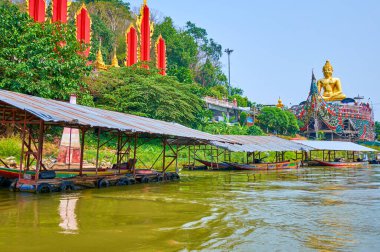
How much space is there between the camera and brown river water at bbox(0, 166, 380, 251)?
6.74 meters

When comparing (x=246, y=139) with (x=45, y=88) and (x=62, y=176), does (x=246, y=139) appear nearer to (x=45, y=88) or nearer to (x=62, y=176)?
(x=45, y=88)

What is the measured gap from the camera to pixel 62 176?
1452cm

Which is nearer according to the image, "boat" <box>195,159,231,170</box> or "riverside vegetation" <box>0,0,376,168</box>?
"riverside vegetation" <box>0,0,376,168</box>

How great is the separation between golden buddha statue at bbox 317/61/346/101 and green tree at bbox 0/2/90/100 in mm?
46182

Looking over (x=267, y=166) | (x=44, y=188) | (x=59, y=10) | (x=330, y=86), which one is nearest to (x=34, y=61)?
(x=44, y=188)

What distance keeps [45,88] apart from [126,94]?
1182 cm

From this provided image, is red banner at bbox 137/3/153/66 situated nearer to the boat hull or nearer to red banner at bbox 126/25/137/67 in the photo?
red banner at bbox 126/25/137/67

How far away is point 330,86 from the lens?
6291cm

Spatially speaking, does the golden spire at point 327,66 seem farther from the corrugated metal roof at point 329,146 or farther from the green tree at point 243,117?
the corrugated metal roof at point 329,146

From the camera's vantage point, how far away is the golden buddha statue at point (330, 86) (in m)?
61.7

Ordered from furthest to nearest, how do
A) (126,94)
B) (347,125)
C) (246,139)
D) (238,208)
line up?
1. (347,125)
2. (126,94)
3. (246,139)
4. (238,208)

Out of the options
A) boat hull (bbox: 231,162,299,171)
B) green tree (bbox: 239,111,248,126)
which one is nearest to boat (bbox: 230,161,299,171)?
boat hull (bbox: 231,162,299,171)

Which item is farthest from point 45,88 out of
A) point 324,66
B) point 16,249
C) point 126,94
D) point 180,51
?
point 324,66

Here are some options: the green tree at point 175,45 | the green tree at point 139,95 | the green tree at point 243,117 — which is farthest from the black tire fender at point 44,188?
the green tree at point 175,45
